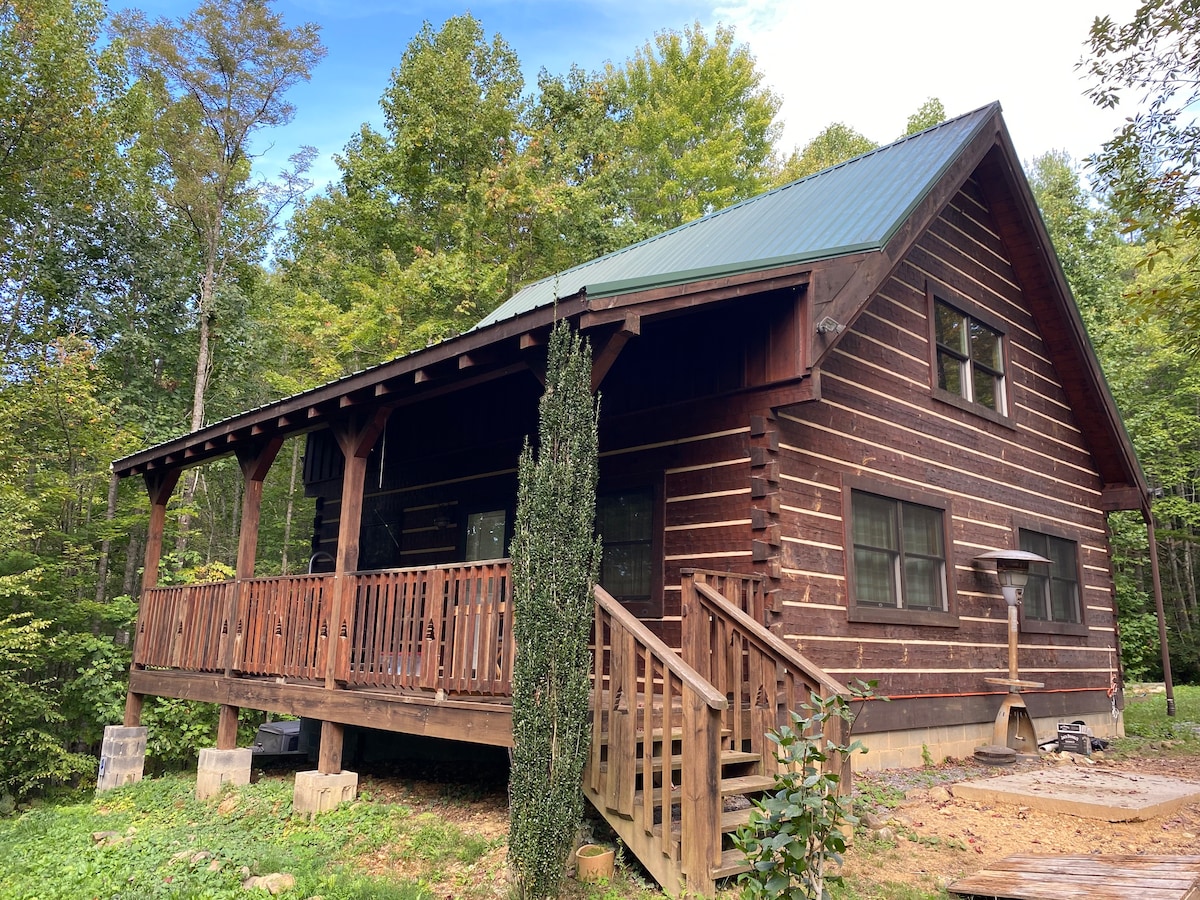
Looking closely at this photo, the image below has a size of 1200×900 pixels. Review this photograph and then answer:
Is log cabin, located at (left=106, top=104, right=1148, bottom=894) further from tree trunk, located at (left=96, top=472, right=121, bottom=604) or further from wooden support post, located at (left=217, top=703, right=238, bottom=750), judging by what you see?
tree trunk, located at (left=96, top=472, right=121, bottom=604)

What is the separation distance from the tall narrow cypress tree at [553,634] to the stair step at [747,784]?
100 cm

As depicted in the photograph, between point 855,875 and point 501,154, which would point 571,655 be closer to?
point 855,875

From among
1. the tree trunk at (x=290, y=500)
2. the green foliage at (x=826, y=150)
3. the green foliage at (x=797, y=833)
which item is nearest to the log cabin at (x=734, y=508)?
the green foliage at (x=797, y=833)

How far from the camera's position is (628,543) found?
845 cm

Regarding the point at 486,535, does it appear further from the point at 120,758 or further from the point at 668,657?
the point at 668,657

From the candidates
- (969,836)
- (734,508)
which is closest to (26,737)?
(734,508)

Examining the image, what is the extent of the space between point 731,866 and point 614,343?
10.9 feet

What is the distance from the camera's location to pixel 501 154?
78.1 feet

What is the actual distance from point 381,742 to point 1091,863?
7.64 metres

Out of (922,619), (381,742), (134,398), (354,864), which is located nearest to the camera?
A: (354,864)

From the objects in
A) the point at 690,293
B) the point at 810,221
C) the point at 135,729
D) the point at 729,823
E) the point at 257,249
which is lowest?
the point at 135,729

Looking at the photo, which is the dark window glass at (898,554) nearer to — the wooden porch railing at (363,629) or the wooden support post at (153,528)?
the wooden porch railing at (363,629)

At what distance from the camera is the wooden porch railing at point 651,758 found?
4.41m

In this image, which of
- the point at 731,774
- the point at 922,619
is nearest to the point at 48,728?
the point at 731,774
